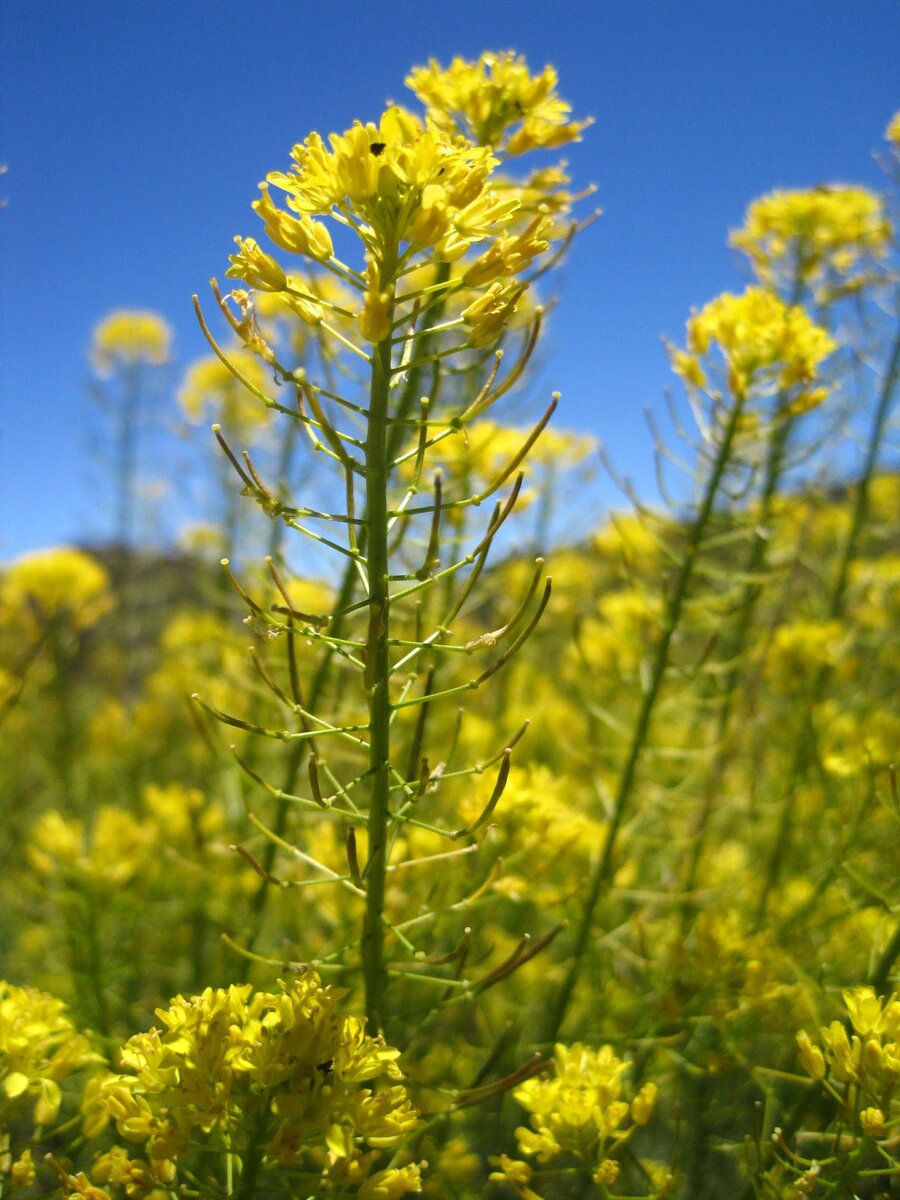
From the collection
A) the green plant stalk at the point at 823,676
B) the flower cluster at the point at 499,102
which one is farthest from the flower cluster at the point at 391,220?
the green plant stalk at the point at 823,676

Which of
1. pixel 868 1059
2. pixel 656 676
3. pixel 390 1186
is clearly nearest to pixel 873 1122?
pixel 868 1059

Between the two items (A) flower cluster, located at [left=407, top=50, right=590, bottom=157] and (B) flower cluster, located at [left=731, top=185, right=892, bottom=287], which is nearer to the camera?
(A) flower cluster, located at [left=407, top=50, right=590, bottom=157]

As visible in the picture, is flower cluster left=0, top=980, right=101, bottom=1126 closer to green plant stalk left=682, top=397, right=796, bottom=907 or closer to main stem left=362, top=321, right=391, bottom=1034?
main stem left=362, top=321, right=391, bottom=1034

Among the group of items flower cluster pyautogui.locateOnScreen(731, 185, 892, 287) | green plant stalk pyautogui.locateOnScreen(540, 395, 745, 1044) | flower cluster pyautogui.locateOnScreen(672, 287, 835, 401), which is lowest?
green plant stalk pyautogui.locateOnScreen(540, 395, 745, 1044)

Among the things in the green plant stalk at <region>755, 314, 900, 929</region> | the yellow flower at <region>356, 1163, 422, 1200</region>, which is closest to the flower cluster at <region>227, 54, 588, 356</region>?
the yellow flower at <region>356, 1163, 422, 1200</region>

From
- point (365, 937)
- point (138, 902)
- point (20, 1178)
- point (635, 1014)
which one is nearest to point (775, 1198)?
point (365, 937)

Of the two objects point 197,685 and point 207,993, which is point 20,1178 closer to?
point 207,993
